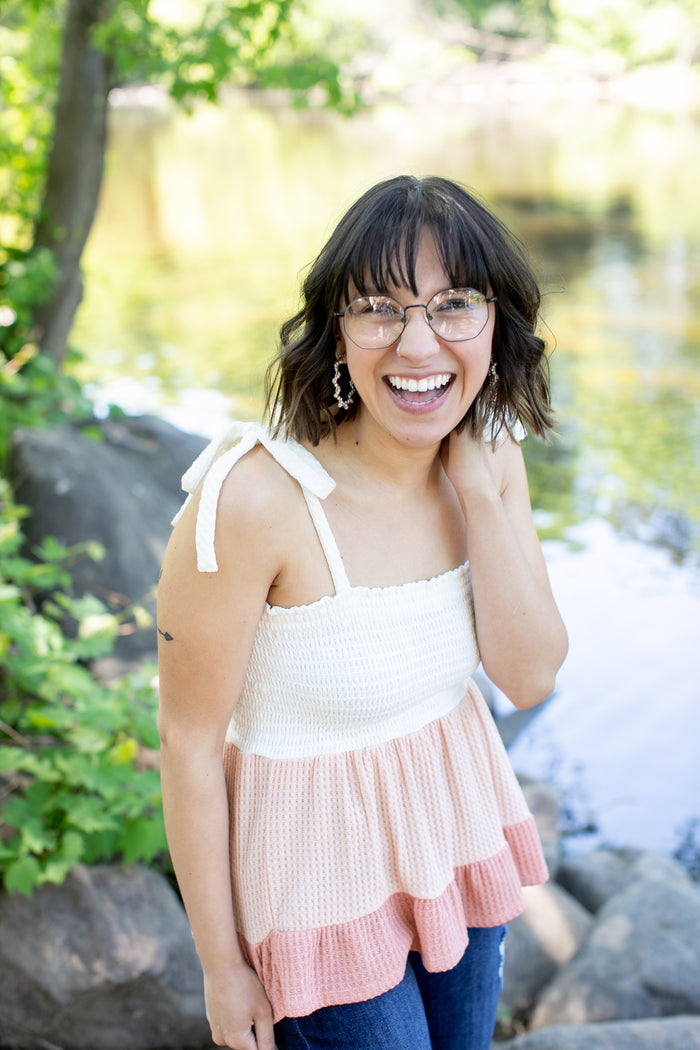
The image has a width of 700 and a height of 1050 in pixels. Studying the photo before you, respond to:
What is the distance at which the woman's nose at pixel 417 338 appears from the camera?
56.1 inches

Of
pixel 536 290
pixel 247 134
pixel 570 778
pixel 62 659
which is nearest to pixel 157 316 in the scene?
pixel 570 778

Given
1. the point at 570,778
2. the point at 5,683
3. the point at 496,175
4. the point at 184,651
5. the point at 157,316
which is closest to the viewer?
the point at 184,651

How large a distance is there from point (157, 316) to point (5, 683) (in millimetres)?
8937

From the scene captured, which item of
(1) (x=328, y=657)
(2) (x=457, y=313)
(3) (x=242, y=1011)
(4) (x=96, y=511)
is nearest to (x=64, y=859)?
(3) (x=242, y=1011)

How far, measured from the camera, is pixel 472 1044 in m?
1.62

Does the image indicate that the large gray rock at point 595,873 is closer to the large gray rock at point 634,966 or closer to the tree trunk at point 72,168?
the large gray rock at point 634,966

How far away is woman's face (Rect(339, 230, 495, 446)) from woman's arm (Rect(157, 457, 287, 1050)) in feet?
0.75

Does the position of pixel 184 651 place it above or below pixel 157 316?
above

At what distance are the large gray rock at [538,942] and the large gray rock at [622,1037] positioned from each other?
65cm

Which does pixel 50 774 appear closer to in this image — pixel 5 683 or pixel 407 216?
Result: pixel 5 683

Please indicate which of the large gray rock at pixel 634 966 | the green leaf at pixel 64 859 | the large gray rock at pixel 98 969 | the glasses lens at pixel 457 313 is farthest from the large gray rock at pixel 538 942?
the glasses lens at pixel 457 313

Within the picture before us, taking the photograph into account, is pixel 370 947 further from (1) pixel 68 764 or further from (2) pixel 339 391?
(1) pixel 68 764

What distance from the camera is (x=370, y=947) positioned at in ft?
4.74

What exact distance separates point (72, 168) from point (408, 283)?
4.69 m
